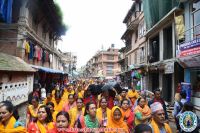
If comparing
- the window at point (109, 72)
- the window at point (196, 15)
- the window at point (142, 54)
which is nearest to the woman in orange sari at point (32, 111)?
the window at point (196, 15)

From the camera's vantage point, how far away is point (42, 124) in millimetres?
4504

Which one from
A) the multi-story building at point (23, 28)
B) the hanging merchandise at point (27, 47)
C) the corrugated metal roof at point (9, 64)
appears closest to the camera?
the corrugated metal roof at point (9, 64)

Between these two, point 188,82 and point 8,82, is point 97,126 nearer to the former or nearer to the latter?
point 8,82

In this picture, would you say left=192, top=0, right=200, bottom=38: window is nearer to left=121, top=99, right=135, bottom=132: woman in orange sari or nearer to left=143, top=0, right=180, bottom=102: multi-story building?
left=143, top=0, right=180, bottom=102: multi-story building

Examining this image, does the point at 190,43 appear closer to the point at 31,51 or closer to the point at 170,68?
the point at 170,68

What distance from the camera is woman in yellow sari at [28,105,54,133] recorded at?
14.2 feet

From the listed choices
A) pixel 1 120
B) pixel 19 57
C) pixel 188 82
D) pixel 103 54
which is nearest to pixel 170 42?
pixel 188 82

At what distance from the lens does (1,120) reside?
13.3 feet

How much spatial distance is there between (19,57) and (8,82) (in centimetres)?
421

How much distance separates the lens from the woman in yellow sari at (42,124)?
4.34 metres

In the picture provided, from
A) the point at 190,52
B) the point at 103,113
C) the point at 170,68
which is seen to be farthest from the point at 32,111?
the point at 170,68

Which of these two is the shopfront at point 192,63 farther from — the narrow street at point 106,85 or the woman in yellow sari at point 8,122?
the woman in yellow sari at point 8,122

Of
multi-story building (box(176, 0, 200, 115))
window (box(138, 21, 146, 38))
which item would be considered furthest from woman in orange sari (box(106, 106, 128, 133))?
window (box(138, 21, 146, 38))

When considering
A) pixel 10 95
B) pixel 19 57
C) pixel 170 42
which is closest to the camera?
pixel 10 95
